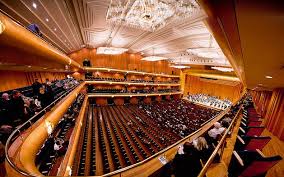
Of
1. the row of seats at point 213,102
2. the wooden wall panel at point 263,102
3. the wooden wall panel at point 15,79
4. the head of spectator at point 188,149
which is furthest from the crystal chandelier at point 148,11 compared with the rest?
the row of seats at point 213,102

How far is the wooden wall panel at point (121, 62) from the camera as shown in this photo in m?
15.2

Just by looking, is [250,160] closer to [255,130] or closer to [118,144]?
[255,130]

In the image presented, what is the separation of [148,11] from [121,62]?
12.5 m

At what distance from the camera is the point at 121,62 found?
17.9m

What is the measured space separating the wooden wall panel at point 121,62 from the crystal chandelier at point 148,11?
32.0ft

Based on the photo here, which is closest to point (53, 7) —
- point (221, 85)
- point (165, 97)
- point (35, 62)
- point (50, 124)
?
point (35, 62)

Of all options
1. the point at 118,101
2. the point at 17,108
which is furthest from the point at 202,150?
the point at 118,101

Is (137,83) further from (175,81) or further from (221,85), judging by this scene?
(221,85)

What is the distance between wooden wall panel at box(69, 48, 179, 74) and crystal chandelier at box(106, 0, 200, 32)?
974cm

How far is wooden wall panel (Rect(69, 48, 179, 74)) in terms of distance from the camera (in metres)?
15.2

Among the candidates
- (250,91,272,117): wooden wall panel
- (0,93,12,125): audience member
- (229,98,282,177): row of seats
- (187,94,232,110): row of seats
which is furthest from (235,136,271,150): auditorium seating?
(187,94,232,110): row of seats

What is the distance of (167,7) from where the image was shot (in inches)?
210

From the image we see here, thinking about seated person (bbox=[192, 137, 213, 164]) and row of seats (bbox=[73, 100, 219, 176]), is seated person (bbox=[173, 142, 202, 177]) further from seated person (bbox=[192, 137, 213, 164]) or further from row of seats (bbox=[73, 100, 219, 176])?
row of seats (bbox=[73, 100, 219, 176])

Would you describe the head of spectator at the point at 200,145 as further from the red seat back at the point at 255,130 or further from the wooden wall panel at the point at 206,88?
the wooden wall panel at the point at 206,88
